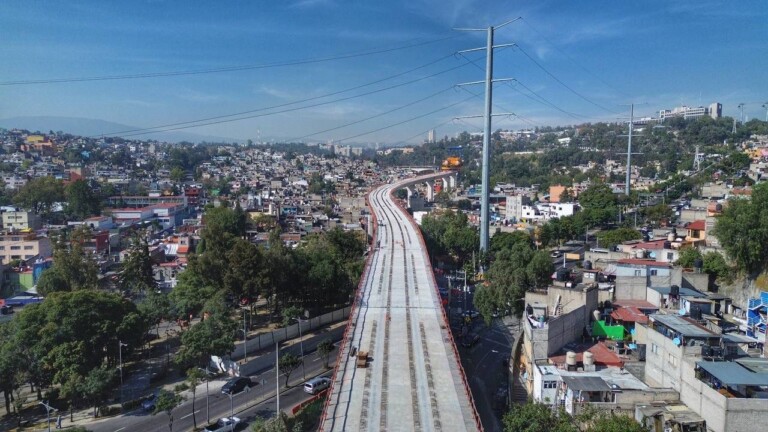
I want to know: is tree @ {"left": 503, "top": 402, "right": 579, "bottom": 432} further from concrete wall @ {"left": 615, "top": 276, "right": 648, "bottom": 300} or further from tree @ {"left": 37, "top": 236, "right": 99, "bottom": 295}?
tree @ {"left": 37, "top": 236, "right": 99, "bottom": 295}

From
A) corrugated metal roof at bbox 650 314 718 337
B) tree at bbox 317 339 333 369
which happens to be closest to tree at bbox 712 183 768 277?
corrugated metal roof at bbox 650 314 718 337

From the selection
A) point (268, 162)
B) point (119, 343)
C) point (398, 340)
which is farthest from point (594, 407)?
point (268, 162)

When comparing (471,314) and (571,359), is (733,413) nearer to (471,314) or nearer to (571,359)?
(571,359)

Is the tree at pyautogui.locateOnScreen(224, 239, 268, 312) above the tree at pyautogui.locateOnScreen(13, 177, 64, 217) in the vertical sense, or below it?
below

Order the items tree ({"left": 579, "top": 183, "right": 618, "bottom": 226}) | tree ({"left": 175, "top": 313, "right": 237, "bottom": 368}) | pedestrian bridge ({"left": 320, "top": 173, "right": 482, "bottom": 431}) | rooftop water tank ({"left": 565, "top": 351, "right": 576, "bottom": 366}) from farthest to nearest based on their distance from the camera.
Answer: tree ({"left": 579, "top": 183, "right": 618, "bottom": 226}) → tree ({"left": 175, "top": 313, "right": 237, "bottom": 368}) → rooftop water tank ({"left": 565, "top": 351, "right": 576, "bottom": 366}) → pedestrian bridge ({"left": 320, "top": 173, "right": 482, "bottom": 431})

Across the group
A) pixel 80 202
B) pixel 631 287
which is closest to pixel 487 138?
pixel 631 287

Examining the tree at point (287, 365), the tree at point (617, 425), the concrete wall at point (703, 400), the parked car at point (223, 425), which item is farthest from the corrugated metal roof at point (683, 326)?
the parked car at point (223, 425)

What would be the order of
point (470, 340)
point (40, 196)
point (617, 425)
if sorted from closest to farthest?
point (617, 425) < point (470, 340) < point (40, 196)

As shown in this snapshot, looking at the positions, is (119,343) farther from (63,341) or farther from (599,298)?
(599,298)
